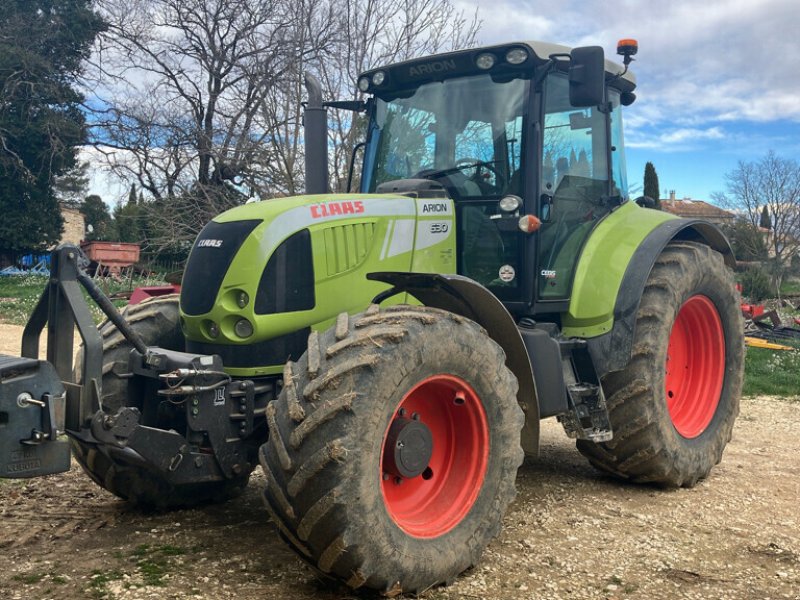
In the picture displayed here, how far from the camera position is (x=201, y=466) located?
3.84 metres

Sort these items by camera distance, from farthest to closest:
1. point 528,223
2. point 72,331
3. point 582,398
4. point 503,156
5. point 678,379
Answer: point 678,379, point 582,398, point 503,156, point 528,223, point 72,331

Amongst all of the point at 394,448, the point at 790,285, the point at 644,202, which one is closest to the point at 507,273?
the point at 394,448

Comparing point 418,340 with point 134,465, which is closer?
point 418,340

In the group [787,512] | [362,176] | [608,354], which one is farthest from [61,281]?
[787,512]

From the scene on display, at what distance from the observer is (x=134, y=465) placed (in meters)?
4.35

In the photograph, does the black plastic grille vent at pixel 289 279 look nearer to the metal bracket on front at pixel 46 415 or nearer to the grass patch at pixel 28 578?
the metal bracket on front at pixel 46 415

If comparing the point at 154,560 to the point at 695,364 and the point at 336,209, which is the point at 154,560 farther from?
the point at 695,364

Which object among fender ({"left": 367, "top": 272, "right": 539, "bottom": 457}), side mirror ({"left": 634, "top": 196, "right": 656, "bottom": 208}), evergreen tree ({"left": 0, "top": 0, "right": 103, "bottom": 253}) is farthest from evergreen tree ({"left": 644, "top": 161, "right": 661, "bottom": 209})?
fender ({"left": 367, "top": 272, "right": 539, "bottom": 457})

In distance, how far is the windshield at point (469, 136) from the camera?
16.2ft

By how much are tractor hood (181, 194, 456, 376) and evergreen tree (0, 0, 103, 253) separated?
26.4 metres

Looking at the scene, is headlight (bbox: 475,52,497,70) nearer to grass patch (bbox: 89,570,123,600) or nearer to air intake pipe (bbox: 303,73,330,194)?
air intake pipe (bbox: 303,73,330,194)

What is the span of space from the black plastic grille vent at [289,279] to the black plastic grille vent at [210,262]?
0.19m

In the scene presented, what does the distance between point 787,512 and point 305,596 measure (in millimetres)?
3171

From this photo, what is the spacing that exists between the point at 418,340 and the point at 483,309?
78 centimetres
